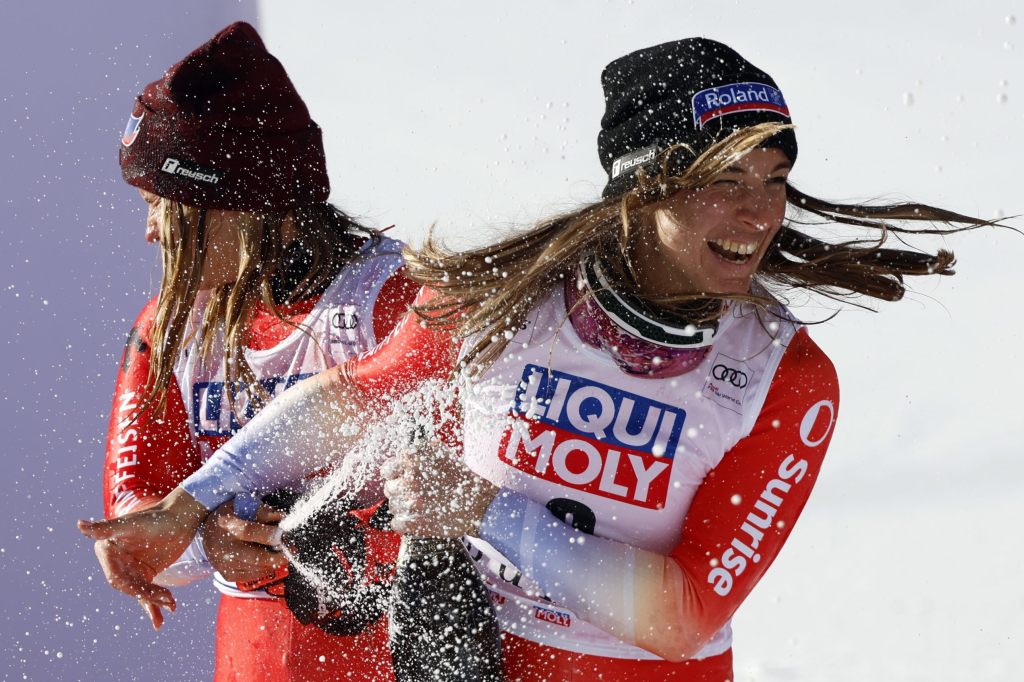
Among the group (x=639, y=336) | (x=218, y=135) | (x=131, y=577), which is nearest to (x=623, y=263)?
(x=639, y=336)

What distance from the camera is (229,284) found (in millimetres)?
2508

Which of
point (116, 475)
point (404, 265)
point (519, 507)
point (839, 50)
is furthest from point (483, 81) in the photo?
point (519, 507)

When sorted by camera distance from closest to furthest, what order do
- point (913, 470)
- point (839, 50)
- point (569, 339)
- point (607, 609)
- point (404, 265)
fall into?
point (607, 609)
point (569, 339)
point (404, 265)
point (839, 50)
point (913, 470)

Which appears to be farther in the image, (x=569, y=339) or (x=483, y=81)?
(x=483, y=81)

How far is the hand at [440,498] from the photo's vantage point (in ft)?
6.49

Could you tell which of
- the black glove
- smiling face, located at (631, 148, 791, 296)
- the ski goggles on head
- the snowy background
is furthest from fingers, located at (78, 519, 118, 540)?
the snowy background

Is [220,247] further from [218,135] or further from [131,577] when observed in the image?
[131,577]

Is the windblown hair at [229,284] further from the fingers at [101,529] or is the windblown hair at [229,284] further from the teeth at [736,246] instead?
the teeth at [736,246]

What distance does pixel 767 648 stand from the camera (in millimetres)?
4242

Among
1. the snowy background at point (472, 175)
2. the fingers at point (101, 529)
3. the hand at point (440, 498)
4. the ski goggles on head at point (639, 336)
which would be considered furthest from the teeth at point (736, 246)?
the snowy background at point (472, 175)

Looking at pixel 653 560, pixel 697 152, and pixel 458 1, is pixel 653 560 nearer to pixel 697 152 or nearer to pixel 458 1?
pixel 697 152

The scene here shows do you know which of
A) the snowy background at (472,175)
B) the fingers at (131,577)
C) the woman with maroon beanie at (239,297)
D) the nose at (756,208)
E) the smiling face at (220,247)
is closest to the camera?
the nose at (756,208)

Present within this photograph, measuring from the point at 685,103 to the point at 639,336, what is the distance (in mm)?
412

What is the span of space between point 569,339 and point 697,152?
1.29 ft
